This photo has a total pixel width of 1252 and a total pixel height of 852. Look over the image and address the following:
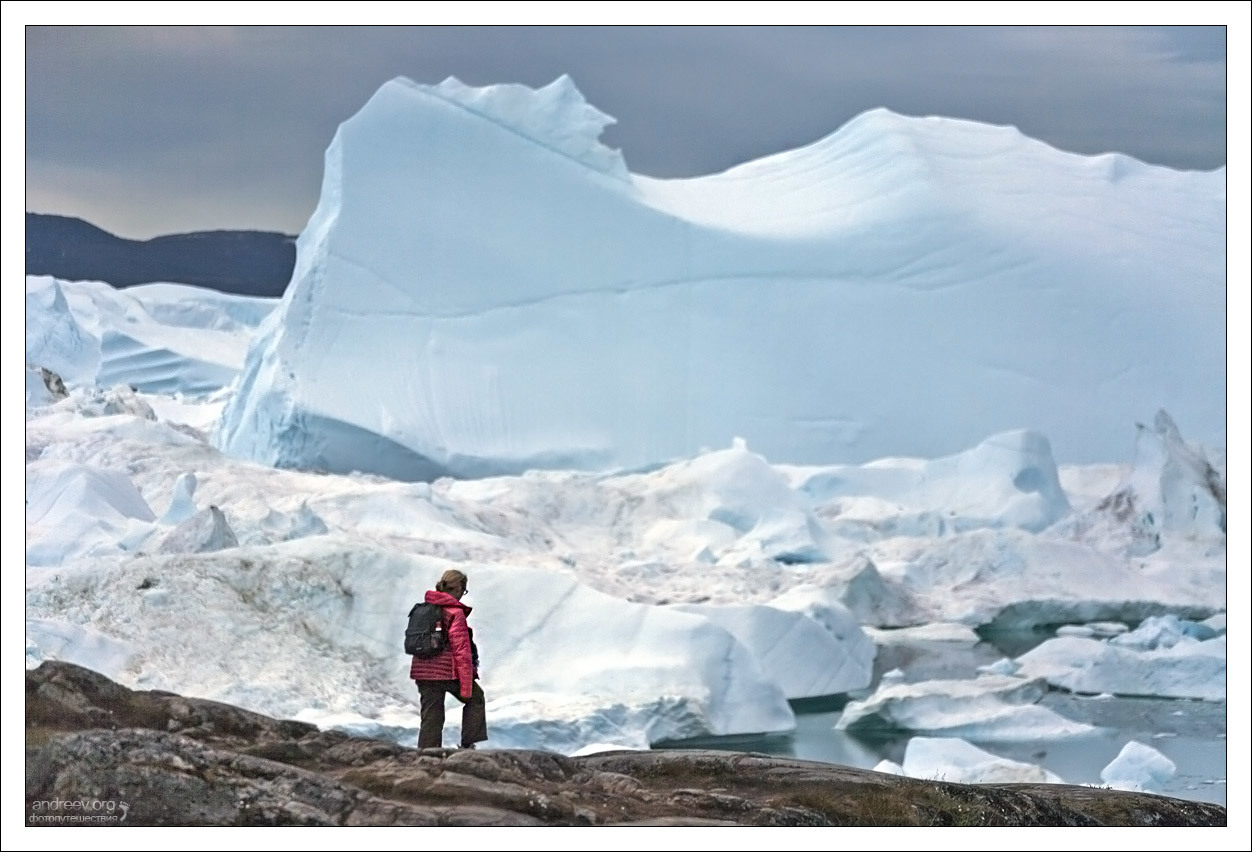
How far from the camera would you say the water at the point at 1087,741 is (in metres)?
10.4

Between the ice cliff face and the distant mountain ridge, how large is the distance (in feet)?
1.02

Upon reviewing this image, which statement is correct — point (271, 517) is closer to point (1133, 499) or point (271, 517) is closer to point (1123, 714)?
point (1123, 714)

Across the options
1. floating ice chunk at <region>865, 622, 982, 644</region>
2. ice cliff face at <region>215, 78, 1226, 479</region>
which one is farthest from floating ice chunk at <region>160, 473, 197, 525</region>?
floating ice chunk at <region>865, 622, 982, 644</region>

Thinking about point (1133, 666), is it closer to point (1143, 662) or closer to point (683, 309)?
point (1143, 662)

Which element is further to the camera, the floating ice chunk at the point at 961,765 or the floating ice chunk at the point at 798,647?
the floating ice chunk at the point at 798,647

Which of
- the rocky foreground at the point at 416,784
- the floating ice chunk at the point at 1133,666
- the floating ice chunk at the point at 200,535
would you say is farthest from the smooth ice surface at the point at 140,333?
the floating ice chunk at the point at 1133,666

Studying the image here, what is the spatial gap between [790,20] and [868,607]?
500cm

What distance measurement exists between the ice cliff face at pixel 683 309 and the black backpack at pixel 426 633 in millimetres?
7168

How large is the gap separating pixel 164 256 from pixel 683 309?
13.9 ft

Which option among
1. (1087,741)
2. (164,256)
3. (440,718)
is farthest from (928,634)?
(440,718)

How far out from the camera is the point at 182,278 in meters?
13.7

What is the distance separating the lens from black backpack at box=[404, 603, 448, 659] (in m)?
6.50

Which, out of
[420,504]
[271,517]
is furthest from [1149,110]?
[271,517]

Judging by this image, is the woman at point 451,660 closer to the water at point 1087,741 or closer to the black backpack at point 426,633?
the black backpack at point 426,633
